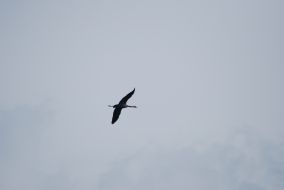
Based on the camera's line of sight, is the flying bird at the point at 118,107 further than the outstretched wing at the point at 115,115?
No

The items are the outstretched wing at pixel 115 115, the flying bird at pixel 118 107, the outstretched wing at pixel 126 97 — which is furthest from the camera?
the outstretched wing at pixel 115 115

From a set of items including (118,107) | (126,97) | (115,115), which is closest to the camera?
(126,97)

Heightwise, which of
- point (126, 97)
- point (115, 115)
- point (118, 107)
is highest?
point (126, 97)

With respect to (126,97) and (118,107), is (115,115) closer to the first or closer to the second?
(118,107)

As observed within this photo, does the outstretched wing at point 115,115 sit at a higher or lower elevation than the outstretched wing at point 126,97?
lower

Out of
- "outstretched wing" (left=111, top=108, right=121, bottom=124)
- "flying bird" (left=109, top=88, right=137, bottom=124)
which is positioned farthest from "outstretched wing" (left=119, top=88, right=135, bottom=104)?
"outstretched wing" (left=111, top=108, right=121, bottom=124)

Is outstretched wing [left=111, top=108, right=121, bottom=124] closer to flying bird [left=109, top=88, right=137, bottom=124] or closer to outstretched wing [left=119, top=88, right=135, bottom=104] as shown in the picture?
flying bird [left=109, top=88, right=137, bottom=124]

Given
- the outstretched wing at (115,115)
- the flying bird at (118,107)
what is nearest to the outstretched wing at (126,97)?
the flying bird at (118,107)

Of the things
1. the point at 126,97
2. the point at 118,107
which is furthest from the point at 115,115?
the point at 126,97

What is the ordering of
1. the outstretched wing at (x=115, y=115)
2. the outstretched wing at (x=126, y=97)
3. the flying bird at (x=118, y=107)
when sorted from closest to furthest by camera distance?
1. the outstretched wing at (x=126, y=97)
2. the flying bird at (x=118, y=107)
3. the outstretched wing at (x=115, y=115)

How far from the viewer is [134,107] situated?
56094 millimetres

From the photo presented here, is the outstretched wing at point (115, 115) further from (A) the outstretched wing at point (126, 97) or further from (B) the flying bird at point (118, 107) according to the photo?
(A) the outstretched wing at point (126, 97)

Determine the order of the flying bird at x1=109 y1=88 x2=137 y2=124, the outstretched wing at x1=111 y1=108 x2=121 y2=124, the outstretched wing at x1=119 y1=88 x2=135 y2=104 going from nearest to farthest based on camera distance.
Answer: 1. the outstretched wing at x1=119 y1=88 x2=135 y2=104
2. the flying bird at x1=109 y1=88 x2=137 y2=124
3. the outstretched wing at x1=111 y1=108 x2=121 y2=124

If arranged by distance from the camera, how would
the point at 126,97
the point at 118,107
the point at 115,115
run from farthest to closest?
the point at 115,115
the point at 118,107
the point at 126,97
